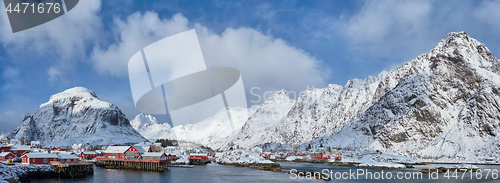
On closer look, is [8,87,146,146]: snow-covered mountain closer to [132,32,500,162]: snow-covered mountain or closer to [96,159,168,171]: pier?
[96,159,168,171]: pier

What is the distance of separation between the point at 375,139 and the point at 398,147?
46.6 ft

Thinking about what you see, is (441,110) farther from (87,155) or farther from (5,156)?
(5,156)

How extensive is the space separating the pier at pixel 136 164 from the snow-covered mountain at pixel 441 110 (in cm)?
10233

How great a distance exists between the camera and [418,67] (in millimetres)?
169875

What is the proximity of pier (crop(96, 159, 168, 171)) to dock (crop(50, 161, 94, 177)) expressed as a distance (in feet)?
61.1

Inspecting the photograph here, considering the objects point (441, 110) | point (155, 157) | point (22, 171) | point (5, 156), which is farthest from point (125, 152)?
point (441, 110)

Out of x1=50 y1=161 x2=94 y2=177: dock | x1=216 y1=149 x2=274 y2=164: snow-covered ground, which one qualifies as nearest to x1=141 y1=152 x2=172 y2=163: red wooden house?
x1=50 y1=161 x2=94 y2=177: dock

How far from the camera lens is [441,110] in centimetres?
14788

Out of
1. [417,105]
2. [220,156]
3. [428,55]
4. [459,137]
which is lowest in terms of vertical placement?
[220,156]

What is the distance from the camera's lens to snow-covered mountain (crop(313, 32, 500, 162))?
123 metres

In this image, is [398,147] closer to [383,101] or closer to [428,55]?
[383,101]

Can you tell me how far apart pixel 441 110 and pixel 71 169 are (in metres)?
154

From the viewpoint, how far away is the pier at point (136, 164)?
84.0 meters

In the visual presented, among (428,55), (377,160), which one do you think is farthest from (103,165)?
(428,55)
